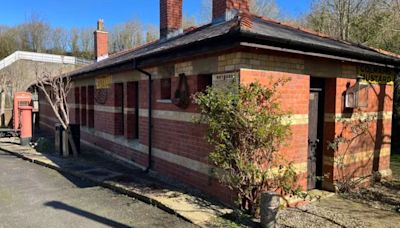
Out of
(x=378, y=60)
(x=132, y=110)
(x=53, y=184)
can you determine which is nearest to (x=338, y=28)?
(x=378, y=60)

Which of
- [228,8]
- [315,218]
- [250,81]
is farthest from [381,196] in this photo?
[228,8]

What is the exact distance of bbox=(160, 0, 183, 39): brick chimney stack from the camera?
10.4 meters

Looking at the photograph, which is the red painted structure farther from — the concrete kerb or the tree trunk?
the concrete kerb

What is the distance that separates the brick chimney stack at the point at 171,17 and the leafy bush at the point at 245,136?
5605 millimetres

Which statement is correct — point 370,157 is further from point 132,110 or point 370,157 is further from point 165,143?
point 132,110

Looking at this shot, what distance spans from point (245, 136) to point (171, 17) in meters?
6.58

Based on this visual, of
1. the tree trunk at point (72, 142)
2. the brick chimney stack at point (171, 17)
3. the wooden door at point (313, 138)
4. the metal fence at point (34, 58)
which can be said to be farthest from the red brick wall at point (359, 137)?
the metal fence at point (34, 58)

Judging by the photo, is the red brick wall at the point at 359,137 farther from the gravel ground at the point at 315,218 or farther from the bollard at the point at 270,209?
the bollard at the point at 270,209

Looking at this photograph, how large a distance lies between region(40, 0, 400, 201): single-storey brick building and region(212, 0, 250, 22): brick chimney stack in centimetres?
2

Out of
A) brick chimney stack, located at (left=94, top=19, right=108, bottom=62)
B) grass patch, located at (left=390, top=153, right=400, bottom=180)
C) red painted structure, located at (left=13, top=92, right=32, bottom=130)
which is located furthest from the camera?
brick chimney stack, located at (left=94, top=19, right=108, bottom=62)

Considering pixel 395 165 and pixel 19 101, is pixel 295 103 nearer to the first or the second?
pixel 395 165

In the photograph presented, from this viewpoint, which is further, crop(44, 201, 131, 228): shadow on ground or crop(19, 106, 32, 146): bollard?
crop(19, 106, 32, 146): bollard

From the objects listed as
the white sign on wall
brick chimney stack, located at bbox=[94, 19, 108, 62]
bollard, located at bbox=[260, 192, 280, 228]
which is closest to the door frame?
the white sign on wall

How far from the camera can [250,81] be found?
5582mm
